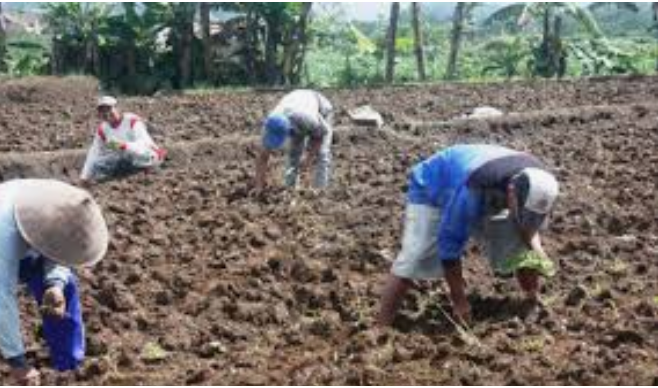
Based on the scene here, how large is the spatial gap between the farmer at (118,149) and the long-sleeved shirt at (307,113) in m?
1.75

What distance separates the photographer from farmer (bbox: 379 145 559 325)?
5.48 m

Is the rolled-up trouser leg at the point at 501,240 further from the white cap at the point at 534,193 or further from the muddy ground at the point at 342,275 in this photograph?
the white cap at the point at 534,193

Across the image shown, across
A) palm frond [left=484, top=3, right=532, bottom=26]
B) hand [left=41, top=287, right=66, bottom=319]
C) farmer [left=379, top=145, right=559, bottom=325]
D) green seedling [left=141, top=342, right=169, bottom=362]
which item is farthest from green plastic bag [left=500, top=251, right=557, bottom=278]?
palm frond [left=484, top=3, right=532, bottom=26]

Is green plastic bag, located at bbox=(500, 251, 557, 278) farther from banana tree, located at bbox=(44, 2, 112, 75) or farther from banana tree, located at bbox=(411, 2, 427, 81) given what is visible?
banana tree, located at bbox=(44, 2, 112, 75)

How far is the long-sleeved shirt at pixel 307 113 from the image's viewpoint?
9.04 meters

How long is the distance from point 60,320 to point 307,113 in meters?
4.39

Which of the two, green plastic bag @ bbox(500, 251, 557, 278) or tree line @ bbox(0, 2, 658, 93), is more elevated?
tree line @ bbox(0, 2, 658, 93)

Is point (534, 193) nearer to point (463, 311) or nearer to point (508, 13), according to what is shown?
point (463, 311)

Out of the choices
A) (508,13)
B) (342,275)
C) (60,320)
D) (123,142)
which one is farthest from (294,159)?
(508,13)

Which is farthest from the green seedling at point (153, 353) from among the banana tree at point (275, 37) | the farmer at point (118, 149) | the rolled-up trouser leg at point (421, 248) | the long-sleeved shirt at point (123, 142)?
the banana tree at point (275, 37)

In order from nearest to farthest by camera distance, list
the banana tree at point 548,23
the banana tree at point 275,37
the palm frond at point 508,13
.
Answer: the banana tree at point 275,37 → the banana tree at point 548,23 → the palm frond at point 508,13

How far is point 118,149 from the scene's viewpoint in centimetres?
1052

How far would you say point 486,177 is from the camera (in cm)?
552

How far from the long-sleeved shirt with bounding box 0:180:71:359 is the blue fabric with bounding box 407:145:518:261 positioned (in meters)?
2.07
